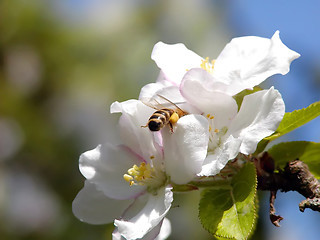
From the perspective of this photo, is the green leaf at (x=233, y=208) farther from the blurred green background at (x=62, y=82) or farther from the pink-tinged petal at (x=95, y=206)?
the blurred green background at (x=62, y=82)

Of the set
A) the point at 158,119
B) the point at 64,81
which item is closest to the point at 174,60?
the point at 158,119

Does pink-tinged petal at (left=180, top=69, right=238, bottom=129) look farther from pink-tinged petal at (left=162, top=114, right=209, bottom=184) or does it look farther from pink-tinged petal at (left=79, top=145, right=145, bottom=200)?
pink-tinged petal at (left=79, top=145, right=145, bottom=200)

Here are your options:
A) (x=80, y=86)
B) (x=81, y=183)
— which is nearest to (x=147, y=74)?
(x=80, y=86)

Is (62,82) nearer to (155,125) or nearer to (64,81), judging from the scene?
(64,81)

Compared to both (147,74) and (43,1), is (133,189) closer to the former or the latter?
(147,74)

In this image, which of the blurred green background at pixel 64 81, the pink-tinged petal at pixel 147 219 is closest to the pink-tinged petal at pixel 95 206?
the pink-tinged petal at pixel 147 219

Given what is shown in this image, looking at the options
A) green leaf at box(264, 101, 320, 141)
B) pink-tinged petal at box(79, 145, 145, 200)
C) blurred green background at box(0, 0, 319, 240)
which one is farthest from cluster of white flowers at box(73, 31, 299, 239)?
blurred green background at box(0, 0, 319, 240)
